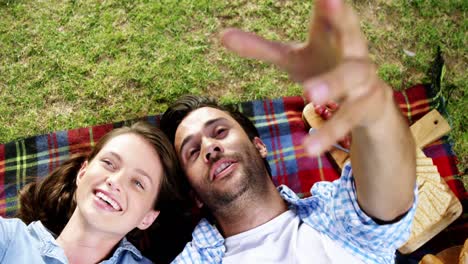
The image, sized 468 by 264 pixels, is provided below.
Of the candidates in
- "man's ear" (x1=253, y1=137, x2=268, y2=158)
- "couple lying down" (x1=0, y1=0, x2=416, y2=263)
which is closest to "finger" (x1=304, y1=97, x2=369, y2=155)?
"couple lying down" (x1=0, y1=0, x2=416, y2=263)

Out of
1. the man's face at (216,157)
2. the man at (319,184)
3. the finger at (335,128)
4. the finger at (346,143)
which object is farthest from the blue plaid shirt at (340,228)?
the finger at (335,128)

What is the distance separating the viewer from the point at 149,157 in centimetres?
249

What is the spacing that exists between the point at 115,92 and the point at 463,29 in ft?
8.45

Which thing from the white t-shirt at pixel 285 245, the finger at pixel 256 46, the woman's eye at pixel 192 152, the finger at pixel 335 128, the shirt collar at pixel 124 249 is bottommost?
the white t-shirt at pixel 285 245

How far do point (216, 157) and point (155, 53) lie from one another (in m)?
1.24

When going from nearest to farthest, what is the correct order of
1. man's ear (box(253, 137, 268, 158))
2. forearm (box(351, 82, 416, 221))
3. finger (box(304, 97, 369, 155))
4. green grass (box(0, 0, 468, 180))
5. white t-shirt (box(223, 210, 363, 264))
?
finger (box(304, 97, 369, 155)), forearm (box(351, 82, 416, 221)), white t-shirt (box(223, 210, 363, 264)), man's ear (box(253, 137, 268, 158)), green grass (box(0, 0, 468, 180))

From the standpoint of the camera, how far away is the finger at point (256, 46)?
4.33ft

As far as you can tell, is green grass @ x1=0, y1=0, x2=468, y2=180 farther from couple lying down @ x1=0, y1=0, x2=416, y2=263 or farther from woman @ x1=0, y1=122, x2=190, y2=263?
woman @ x1=0, y1=122, x2=190, y2=263

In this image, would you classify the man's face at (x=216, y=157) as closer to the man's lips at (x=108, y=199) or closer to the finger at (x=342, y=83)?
the man's lips at (x=108, y=199)

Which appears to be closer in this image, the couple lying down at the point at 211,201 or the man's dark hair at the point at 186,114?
the couple lying down at the point at 211,201

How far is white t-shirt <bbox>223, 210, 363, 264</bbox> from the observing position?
225cm

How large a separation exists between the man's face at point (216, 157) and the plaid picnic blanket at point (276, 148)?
0.48 metres

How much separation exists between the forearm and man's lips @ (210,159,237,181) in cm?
72

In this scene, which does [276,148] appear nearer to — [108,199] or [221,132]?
[221,132]
